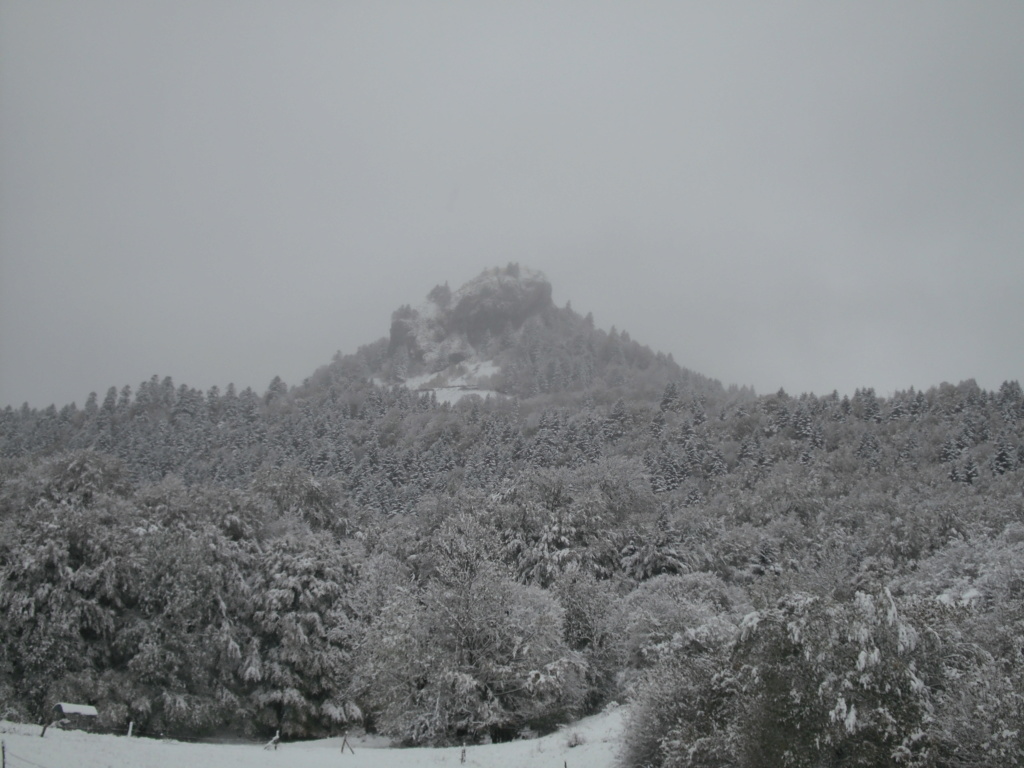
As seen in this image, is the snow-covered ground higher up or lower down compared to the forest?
lower down

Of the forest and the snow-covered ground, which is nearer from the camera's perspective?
the forest

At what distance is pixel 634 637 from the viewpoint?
29.0 meters

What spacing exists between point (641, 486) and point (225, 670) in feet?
105

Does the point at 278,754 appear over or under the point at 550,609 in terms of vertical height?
under

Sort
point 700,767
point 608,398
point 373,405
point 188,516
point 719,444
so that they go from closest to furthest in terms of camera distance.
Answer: point 700,767 < point 188,516 < point 719,444 < point 373,405 < point 608,398

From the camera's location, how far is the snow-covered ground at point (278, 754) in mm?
18969

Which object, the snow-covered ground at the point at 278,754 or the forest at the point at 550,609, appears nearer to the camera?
the forest at the point at 550,609

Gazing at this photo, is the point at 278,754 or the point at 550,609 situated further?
the point at 550,609

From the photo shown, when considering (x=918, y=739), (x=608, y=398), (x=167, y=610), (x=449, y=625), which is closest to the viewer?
(x=918, y=739)

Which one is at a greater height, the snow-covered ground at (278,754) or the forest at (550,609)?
the forest at (550,609)

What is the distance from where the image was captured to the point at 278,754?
24.2 m

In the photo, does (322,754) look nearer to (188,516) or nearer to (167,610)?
(167,610)

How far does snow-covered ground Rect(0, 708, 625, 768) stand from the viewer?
19.0 m

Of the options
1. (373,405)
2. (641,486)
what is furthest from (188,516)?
(373,405)
